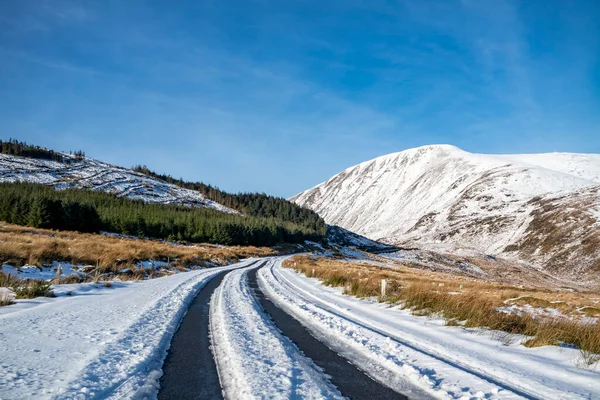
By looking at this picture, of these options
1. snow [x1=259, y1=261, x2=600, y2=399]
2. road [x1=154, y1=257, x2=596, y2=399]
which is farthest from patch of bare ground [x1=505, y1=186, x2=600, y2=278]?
road [x1=154, y1=257, x2=596, y2=399]

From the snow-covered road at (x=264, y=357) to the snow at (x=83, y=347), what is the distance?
0.06ft

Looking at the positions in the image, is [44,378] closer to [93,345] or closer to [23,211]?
[93,345]

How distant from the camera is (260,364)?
5605 mm

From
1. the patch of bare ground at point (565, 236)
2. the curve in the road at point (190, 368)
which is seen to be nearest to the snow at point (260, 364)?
the curve in the road at point (190, 368)

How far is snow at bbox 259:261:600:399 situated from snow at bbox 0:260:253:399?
11.5 feet

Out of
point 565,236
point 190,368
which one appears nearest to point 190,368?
point 190,368

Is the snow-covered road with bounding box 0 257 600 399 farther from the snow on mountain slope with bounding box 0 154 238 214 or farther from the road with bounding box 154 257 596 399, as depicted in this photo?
the snow on mountain slope with bounding box 0 154 238 214

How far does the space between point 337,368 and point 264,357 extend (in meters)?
1.27

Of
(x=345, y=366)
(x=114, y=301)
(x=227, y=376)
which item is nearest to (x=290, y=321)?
(x=345, y=366)

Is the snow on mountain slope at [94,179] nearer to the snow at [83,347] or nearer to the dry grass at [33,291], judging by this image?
the dry grass at [33,291]

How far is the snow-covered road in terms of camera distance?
4.58m

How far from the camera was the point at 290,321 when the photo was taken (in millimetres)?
9492

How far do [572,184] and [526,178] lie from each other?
21.7m

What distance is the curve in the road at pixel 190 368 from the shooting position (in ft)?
15.1
